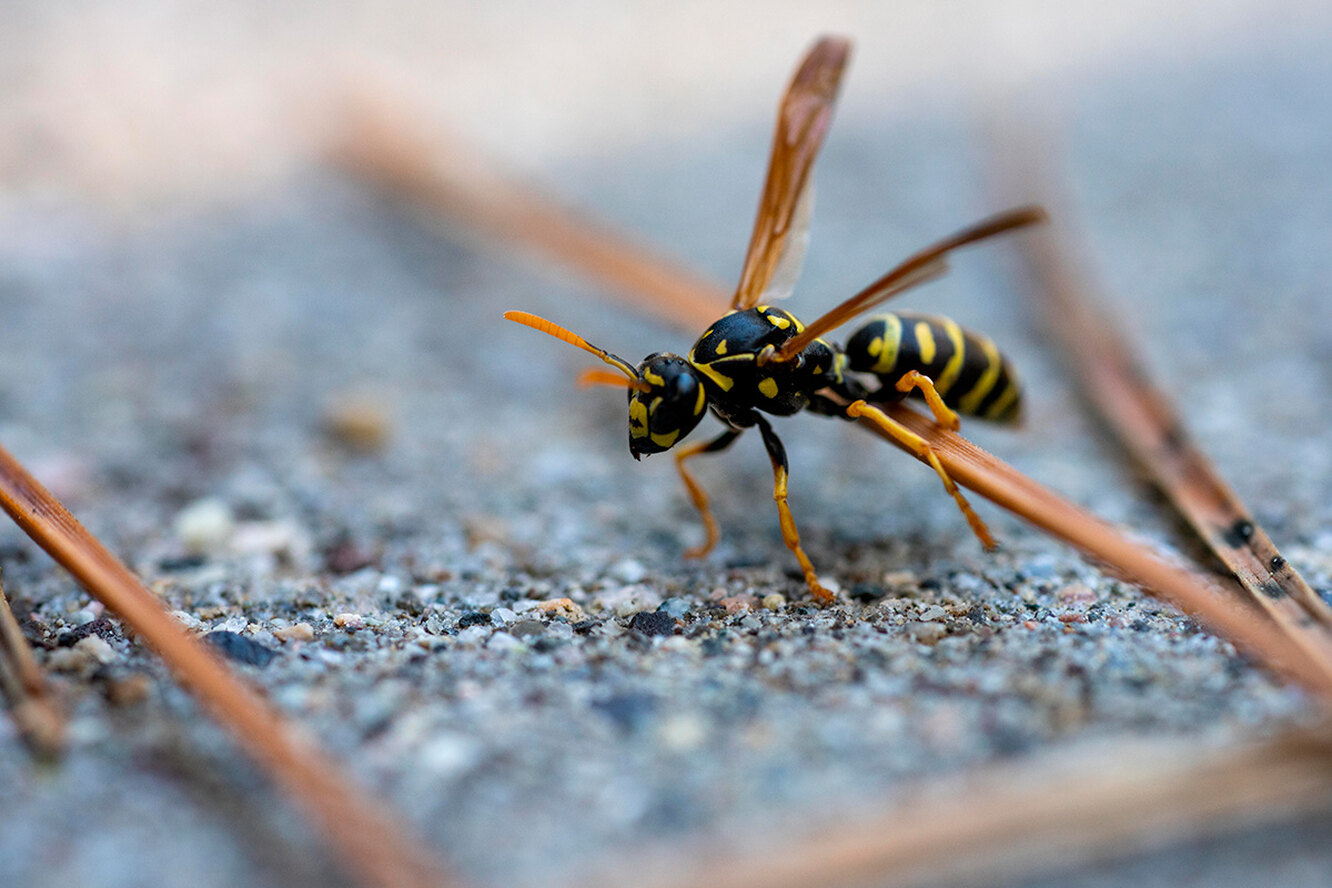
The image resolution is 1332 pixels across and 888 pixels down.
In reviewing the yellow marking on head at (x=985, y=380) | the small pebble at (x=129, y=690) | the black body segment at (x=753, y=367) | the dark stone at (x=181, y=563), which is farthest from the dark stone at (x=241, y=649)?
the yellow marking on head at (x=985, y=380)

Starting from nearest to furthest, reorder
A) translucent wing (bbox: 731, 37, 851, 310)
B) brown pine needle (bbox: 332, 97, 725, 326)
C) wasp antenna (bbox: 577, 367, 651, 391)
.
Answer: wasp antenna (bbox: 577, 367, 651, 391)
translucent wing (bbox: 731, 37, 851, 310)
brown pine needle (bbox: 332, 97, 725, 326)

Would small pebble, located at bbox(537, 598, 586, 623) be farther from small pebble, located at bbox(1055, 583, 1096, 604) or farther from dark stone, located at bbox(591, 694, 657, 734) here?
small pebble, located at bbox(1055, 583, 1096, 604)

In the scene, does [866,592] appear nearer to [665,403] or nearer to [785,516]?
[785,516]

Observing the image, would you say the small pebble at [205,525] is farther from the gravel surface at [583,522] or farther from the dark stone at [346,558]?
the dark stone at [346,558]

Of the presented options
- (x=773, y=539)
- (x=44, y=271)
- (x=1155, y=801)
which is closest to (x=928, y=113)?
(x=773, y=539)

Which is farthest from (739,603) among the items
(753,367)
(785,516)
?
(753,367)

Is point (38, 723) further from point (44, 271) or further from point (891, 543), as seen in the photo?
point (44, 271)

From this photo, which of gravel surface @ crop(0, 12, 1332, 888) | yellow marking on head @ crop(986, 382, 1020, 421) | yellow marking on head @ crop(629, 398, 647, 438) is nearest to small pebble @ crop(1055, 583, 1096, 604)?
gravel surface @ crop(0, 12, 1332, 888)
